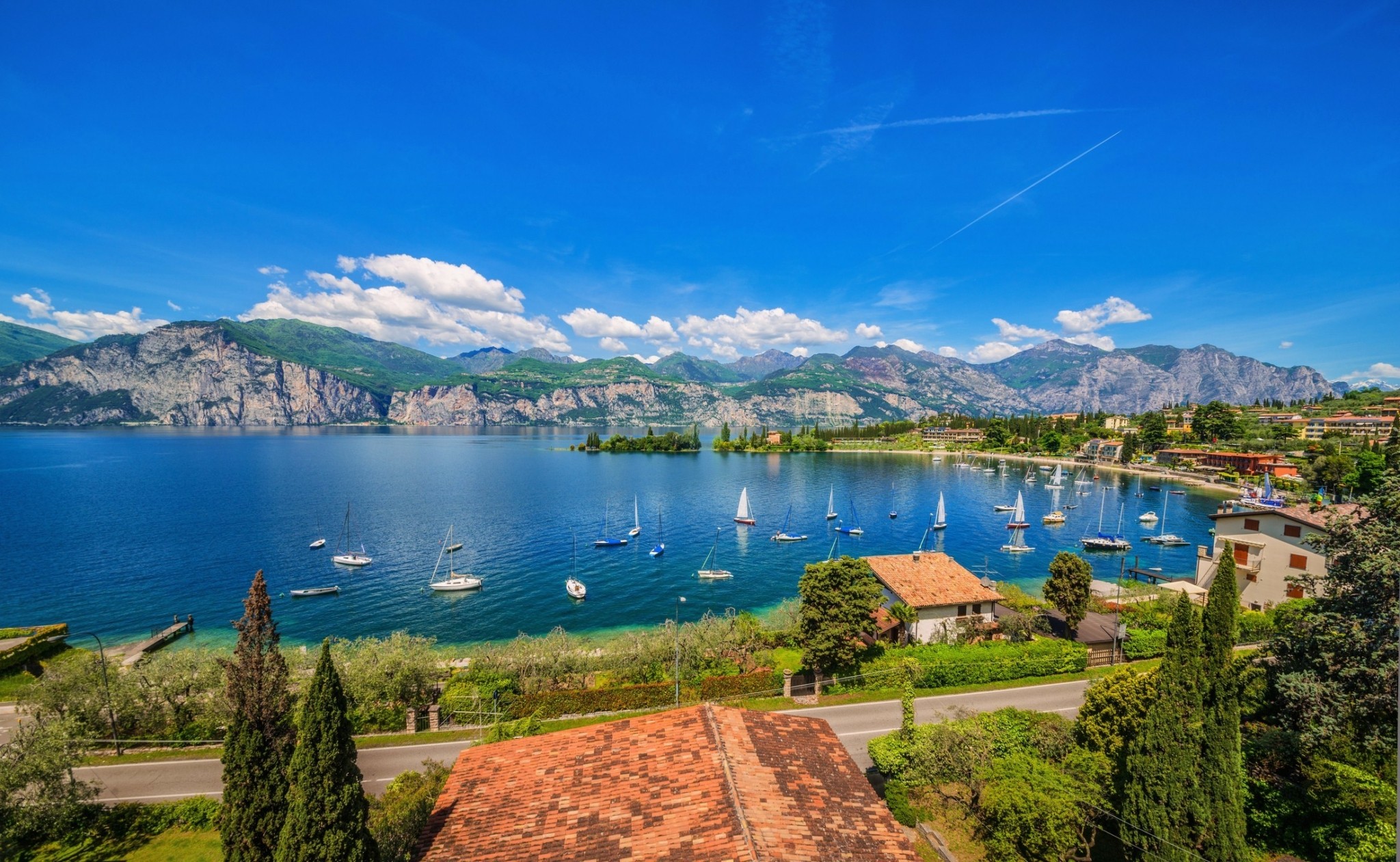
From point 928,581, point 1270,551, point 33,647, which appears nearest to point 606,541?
point 928,581

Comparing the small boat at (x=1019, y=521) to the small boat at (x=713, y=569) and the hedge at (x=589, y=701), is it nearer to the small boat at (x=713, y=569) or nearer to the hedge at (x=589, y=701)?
the small boat at (x=713, y=569)

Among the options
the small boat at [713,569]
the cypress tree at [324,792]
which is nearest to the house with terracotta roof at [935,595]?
the small boat at [713,569]

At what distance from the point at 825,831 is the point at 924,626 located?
28215 millimetres

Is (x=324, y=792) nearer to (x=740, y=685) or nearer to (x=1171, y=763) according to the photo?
(x=1171, y=763)

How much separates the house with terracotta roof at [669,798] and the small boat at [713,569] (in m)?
43.0

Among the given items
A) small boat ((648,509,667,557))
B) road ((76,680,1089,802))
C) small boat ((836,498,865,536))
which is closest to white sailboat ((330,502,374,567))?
small boat ((648,509,667,557))

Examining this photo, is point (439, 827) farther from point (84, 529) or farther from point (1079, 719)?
point (84, 529)

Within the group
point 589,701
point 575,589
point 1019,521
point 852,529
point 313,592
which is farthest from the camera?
point 1019,521

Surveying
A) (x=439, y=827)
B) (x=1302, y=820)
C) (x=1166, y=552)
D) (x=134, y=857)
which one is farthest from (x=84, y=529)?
(x=1166, y=552)

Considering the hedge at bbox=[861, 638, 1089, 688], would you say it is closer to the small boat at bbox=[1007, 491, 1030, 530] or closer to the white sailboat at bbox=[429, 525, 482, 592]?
the white sailboat at bbox=[429, 525, 482, 592]

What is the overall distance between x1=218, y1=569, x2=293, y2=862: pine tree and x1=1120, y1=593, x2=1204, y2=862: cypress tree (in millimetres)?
22707

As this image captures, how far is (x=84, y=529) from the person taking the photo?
7050cm

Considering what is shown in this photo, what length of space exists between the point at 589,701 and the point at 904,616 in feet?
70.5

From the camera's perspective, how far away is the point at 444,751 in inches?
990
